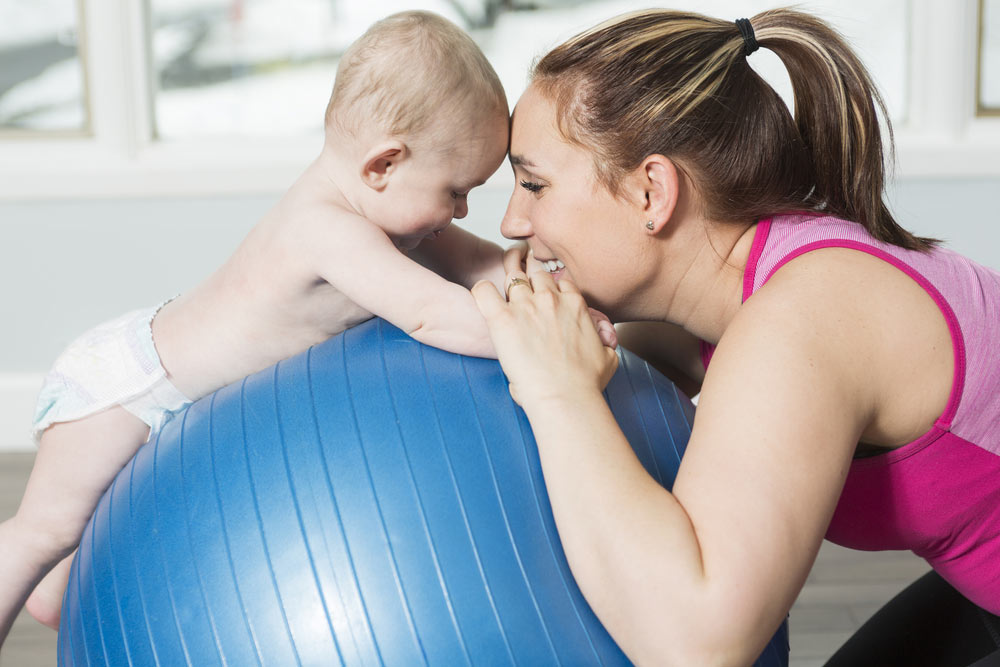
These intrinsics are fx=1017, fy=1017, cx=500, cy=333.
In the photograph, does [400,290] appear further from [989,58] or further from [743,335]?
[989,58]

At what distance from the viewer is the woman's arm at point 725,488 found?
2.77ft

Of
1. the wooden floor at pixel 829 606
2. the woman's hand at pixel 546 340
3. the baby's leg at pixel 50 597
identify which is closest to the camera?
the woman's hand at pixel 546 340

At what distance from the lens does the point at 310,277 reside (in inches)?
48.9

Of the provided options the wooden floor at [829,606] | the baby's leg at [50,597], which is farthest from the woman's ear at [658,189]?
the wooden floor at [829,606]

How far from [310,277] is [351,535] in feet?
1.37

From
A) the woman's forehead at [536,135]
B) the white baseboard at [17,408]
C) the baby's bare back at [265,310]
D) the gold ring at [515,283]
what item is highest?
the woman's forehead at [536,135]

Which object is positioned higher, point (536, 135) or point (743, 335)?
point (536, 135)

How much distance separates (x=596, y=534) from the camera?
883 mm

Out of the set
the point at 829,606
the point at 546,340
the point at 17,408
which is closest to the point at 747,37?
the point at 546,340

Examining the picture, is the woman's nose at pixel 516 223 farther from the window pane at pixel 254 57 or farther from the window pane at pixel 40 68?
the window pane at pixel 40 68

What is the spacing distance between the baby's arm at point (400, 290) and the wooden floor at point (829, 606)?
119 centimetres

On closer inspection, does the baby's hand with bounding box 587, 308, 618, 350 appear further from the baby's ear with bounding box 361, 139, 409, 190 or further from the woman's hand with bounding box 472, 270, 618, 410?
the baby's ear with bounding box 361, 139, 409, 190

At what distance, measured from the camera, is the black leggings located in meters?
1.27

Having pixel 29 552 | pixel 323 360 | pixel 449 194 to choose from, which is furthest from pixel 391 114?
pixel 29 552
